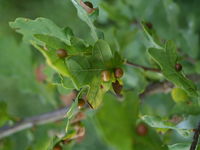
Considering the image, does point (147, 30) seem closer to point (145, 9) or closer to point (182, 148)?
point (182, 148)

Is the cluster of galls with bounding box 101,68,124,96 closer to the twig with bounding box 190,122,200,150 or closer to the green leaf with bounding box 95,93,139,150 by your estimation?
the green leaf with bounding box 95,93,139,150

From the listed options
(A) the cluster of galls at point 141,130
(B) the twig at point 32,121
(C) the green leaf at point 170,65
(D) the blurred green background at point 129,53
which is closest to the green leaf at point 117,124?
(A) the cluster of galls at point 141,130

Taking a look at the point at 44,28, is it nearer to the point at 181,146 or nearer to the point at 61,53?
the point at 61,53

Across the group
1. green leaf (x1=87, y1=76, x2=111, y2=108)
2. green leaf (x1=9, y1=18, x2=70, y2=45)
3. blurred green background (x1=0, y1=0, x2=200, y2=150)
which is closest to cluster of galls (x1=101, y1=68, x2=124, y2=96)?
green leaf (x1=87, y1=76, x2=111, y2=108)

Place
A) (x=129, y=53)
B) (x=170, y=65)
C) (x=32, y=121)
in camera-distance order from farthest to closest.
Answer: (x=129, y=53)
(x=32, y=121)
(x=170, y=65)

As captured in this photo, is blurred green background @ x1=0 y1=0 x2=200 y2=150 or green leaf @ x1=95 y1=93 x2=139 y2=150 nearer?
green leaf @ x1=95 y1=93 x2=139 y2=150

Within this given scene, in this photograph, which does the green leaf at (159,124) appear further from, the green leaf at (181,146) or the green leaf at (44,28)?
the green leaf at (44,28)

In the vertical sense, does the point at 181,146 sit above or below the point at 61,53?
below

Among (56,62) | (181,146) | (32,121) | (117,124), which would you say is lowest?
(32,121)

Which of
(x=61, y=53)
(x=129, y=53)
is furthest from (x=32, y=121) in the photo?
(x=61, y=53)
